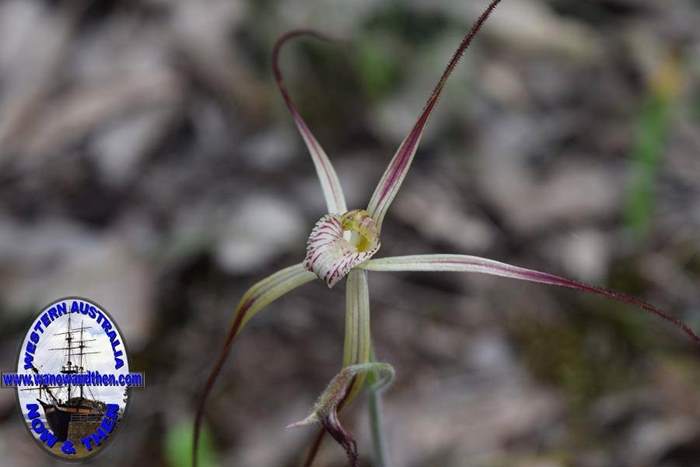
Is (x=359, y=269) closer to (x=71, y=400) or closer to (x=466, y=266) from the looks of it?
(x=466, y=266)

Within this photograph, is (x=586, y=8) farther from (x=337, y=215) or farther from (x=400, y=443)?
(x=337, y=215)

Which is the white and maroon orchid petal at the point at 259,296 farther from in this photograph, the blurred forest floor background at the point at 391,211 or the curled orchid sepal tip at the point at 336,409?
the blurred forest floor background at the point at 391,211

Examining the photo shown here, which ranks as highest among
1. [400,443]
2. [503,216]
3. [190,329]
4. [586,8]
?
[586,8]

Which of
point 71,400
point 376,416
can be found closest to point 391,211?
point 376,416

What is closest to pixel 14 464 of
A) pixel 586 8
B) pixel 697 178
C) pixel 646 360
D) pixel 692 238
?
pixel 646 360

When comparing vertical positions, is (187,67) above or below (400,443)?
above

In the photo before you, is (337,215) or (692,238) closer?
(337,215)

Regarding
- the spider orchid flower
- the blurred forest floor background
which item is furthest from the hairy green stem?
the blurred forest floor background
